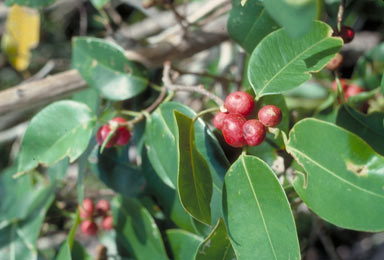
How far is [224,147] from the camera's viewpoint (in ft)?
2.88

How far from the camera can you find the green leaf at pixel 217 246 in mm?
732

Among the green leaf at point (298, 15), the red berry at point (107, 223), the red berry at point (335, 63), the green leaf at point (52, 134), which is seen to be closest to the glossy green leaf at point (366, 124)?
the red berry at point (335, 63)

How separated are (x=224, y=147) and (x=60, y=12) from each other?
2020mm

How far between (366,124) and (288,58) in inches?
10.8

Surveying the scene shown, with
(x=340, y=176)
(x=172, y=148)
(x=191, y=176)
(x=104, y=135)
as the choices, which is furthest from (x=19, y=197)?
(x=340, y=176)

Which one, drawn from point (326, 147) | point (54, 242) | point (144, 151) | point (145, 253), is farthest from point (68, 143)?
point (54, 242)

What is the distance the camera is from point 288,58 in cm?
72

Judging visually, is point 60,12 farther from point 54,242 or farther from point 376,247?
point 376,247

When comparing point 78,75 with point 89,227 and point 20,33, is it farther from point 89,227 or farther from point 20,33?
point 20,33

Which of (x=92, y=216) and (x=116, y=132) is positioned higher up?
(x=116, y=132)

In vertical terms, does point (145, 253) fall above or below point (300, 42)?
below

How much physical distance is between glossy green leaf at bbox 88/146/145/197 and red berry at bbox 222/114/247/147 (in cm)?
46

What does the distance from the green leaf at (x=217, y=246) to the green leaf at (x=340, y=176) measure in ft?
0.56

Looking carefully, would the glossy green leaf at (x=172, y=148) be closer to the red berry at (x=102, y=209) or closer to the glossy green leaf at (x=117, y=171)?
the glossy green leaf at (x=117, y=171)
